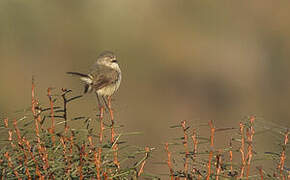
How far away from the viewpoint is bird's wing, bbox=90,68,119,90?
260 inches

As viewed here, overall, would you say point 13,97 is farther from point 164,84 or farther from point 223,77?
point 223,77

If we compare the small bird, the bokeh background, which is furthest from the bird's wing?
the bokeh background

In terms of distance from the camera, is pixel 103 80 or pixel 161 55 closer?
pixel 103 80

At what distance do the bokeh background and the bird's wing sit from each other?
6.04 m

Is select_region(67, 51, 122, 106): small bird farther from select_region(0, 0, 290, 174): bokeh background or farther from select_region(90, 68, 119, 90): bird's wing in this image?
select_region(0, 0, 290, 174): bokeh background

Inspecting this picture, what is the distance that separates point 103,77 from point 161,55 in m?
9.83

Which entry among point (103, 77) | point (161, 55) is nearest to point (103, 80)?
point (103, 77)

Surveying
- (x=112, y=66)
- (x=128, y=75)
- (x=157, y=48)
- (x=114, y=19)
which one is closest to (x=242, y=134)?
(x=112, y=66)

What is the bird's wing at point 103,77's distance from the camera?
6613 mm

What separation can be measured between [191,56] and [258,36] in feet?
10.5

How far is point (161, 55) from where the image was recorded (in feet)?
54.1

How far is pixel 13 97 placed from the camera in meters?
13.2

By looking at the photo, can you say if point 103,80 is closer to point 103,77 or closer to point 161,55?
point 103,77

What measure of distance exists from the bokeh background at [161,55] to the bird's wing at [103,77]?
604 cm
